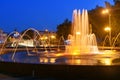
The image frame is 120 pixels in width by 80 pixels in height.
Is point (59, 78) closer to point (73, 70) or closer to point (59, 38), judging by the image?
point (73, 70)

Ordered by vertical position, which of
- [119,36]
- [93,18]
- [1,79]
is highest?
[93,18]

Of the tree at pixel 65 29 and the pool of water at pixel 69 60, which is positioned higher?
the tree at pixel 65 29

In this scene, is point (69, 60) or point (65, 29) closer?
point (69, 60)

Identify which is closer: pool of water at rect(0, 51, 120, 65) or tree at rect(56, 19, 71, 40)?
pool of water at rect(0, 51, 120, 65)

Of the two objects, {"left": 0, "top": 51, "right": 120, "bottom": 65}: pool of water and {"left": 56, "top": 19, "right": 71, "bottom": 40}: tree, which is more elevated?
{"left": 56, "top": 19, "right": 71, "bottom": 40}: tree

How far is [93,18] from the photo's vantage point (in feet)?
212

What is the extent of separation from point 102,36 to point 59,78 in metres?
52.3

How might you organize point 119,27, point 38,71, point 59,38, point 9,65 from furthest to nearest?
point 59,38 → point 119,27 → point 9,65 → point 38,71

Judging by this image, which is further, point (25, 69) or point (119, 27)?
point (119, 27)

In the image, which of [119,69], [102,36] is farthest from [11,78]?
[102,36]

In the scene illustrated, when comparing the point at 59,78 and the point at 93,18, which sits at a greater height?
the point at 93,18

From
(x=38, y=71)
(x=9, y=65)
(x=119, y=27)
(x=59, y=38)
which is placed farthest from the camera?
(x=59, y=38)

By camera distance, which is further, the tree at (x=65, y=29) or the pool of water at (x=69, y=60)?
the tree at (x=65, y=29)

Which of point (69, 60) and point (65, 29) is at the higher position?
point (65, 29)
